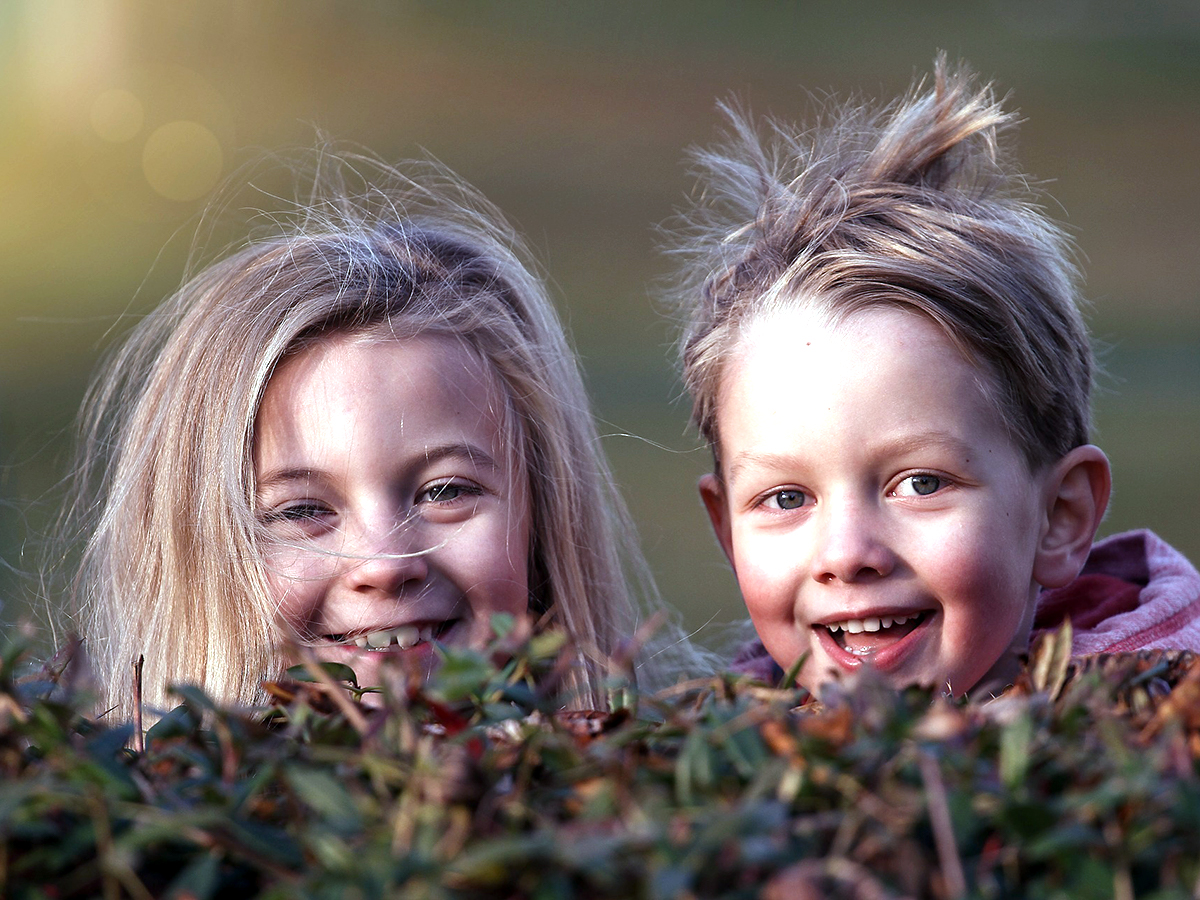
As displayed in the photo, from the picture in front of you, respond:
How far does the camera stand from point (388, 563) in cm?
148

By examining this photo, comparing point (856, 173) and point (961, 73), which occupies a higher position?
point (961, 73)

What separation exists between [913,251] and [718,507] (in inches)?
17.8

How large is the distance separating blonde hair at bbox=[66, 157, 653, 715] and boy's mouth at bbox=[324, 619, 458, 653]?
105 mm

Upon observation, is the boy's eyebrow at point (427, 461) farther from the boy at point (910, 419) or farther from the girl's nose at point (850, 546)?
the girl's nose at point (850, 546)

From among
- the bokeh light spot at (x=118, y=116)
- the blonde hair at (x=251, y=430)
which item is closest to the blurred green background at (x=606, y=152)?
the bokeh light spot at (x=118, y=116)

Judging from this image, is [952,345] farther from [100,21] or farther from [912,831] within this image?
[100,21]

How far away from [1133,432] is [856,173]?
16.0ft

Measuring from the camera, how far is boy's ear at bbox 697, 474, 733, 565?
171 centimetres

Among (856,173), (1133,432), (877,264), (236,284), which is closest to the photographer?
(877,264)

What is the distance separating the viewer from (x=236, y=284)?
182 centimetres

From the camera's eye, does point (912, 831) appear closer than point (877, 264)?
Yes

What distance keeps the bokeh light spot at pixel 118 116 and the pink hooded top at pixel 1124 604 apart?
19.1 feet

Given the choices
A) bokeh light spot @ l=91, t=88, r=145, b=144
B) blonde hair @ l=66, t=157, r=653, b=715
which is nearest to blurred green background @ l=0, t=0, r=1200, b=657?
bokeh light spot @ l=91, t=88, r=145, b=144

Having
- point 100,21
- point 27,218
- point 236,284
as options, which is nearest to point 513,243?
point 236,284
